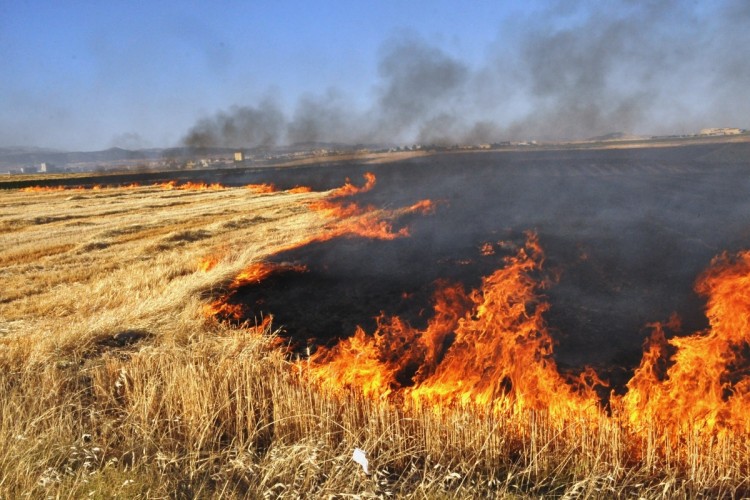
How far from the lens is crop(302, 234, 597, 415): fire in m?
4.79

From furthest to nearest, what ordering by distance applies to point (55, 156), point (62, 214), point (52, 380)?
point (55, 156)
point (62, 214)
point (52, 380)

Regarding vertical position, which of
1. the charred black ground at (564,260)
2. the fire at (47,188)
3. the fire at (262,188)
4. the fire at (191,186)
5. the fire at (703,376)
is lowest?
the fire at (703,376)

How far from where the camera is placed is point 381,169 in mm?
19812

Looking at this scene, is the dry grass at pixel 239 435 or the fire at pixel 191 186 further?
the fire at pixel 191 186

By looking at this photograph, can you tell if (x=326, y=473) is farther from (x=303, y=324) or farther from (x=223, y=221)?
(x=223, y=221)

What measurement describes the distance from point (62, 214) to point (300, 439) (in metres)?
17.0

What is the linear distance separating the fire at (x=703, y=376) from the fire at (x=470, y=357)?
1.68ft

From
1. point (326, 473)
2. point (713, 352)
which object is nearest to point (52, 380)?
point (326, 473)

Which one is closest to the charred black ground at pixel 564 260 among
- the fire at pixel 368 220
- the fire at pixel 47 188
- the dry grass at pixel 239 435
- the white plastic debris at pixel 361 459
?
the fire at pixel 368 220

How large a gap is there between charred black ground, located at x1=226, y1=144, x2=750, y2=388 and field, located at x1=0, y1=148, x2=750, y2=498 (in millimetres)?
46

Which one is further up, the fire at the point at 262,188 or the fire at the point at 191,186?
the fire at the point at 191,186

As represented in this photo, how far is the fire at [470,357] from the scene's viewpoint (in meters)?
4.79

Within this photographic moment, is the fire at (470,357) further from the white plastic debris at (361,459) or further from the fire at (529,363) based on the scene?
the white plastic debris at (361,459)

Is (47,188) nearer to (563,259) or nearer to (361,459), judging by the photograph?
(563,259)
